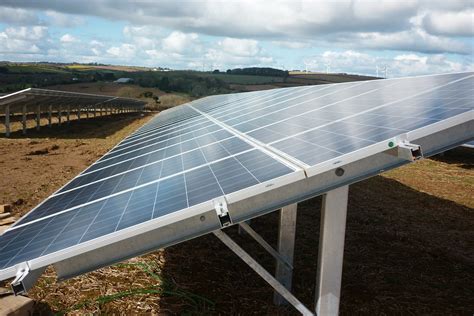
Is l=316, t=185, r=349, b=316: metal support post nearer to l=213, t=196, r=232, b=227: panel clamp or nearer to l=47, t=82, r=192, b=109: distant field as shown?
l=213, t=196, r=232, b=227: panel clamp

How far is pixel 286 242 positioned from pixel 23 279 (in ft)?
16.5

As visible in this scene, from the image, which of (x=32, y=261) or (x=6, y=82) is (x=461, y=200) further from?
(x=6, y=82)

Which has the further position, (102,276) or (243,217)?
(102,276)

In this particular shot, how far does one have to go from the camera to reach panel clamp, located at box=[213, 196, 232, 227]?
4539 mm

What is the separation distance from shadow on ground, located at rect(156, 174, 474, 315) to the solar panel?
2.90m

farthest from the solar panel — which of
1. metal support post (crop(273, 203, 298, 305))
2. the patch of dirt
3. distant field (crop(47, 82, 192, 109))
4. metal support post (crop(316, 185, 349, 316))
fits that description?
distant field (crop(47, 82, 192, 109))

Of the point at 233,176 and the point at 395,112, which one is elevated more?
the point at 395,112

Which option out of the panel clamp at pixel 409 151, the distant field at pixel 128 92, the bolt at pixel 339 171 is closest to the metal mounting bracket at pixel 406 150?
the panel clamp at pixel 409 151

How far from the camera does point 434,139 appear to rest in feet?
16.4

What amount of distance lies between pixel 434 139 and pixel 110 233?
12.3 ft

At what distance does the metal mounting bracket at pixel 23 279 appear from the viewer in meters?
4.32

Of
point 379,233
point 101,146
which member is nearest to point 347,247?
point 379,233

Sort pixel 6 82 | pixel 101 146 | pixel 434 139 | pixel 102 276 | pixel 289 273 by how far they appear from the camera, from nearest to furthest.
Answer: pixel 434 139 → pixel 289 273 → pixel 102 276 → pixel 101 146 → pixel 6 82

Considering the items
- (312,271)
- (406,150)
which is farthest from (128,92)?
(406,150)
